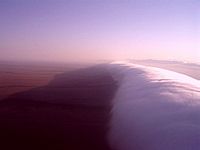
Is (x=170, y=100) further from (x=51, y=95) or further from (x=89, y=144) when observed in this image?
(x=51, y=95)

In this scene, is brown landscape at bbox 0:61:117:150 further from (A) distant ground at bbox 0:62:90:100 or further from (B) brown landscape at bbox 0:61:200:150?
(A) distant ground at bbox 0:62:90:100

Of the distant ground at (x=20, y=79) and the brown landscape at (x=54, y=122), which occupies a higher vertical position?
the brown landscape at (x=54, y=122)

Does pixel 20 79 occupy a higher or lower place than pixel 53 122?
lower

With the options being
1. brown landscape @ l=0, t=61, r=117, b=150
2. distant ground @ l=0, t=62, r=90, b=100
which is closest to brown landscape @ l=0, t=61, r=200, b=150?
brown landscape @ l=0, t=61, r=117, b=150

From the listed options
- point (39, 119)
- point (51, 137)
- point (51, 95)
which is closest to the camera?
point (51, 137)

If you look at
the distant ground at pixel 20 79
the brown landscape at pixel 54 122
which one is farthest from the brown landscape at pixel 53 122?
the distant ground at pixel 20 79

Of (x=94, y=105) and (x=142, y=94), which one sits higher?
(x=142, y=94)

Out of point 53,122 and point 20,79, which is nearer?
point 53,122

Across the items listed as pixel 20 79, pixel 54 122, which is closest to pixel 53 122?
pixel 54 122

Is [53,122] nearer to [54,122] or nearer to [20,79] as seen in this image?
[54,122]

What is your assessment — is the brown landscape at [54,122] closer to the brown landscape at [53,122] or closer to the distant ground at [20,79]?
the brown landscape at [53,122]

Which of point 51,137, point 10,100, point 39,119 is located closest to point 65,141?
point 51,137
